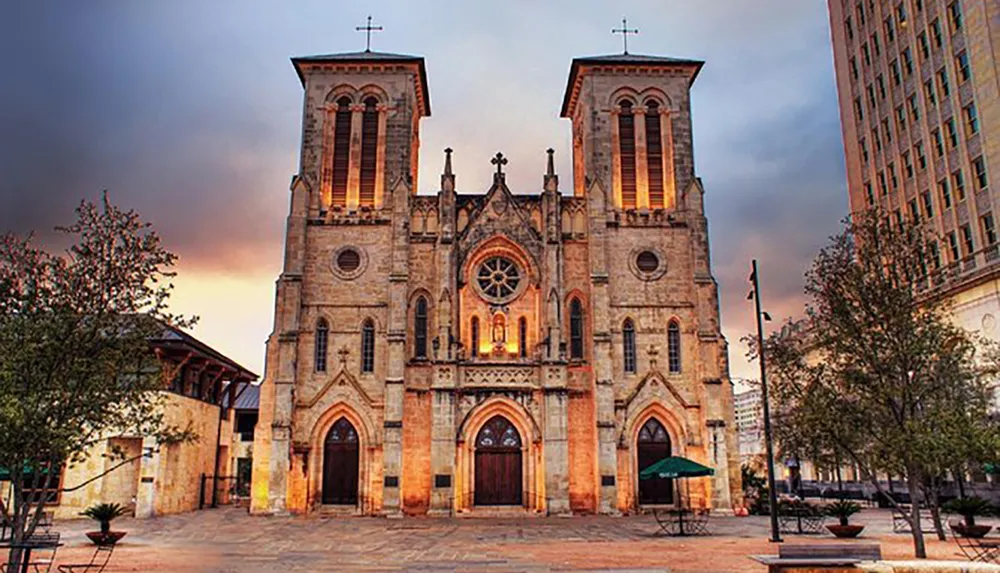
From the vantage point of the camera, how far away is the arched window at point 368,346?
3759 centimetres

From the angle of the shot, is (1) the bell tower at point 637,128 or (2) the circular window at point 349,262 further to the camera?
(1) the bell tower at point 637,128

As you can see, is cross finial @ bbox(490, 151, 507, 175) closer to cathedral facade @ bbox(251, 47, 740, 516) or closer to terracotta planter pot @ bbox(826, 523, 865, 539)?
cathedral facade @ bbox(251, 47, 740, 516)

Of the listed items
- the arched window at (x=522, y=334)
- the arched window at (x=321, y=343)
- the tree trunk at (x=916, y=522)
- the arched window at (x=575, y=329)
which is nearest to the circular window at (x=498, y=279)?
the arched window at (x=522, y=334)

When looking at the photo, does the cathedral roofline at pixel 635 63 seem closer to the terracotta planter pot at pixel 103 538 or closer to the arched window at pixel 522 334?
the arched window at pixel 522 334

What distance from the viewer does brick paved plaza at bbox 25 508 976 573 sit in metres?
17.4

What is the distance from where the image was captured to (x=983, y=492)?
3550 cm

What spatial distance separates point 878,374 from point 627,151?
83.0 ft

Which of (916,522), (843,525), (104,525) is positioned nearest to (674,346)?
(843,525)

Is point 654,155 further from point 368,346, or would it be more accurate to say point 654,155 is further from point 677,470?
point 677,470

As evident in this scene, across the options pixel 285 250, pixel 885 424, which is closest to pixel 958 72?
pixel 885 424

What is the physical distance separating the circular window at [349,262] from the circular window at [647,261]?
13.8m

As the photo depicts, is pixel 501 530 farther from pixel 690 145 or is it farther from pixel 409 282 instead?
pixel 690 145

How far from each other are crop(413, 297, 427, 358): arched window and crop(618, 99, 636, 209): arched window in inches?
462

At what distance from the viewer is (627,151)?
41562 millimetres
